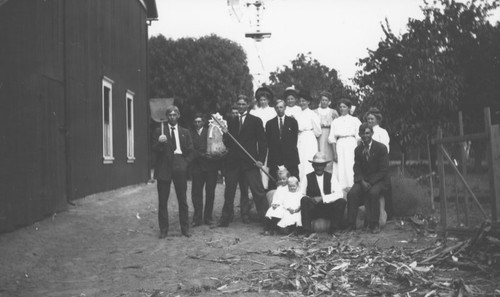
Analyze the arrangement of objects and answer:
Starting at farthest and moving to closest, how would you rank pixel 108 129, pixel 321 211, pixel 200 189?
pixel 108 129
pixel 200 189
pixel 321 211

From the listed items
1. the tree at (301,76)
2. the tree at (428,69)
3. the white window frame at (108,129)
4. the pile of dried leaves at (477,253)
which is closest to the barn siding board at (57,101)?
the white window frame at (108,129)

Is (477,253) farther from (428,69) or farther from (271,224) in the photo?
(428,69)

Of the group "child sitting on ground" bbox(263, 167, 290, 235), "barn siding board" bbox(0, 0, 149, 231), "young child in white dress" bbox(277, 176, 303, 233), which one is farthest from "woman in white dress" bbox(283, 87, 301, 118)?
"barn siding board" bbox(0, 0, 149, 231)

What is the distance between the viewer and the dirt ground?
592 centimetres

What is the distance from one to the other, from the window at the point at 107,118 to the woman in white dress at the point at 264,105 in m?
5.71

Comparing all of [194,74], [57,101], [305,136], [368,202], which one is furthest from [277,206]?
[194,74]

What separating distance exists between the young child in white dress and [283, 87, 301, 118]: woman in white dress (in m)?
1.83

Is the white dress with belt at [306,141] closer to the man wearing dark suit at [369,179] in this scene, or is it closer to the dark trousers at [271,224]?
the man wearing dark suit at [369,179]

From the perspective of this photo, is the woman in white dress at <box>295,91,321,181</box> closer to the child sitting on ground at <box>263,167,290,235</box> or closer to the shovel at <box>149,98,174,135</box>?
the child sitting on ground at <box>263,167,290,235</box>

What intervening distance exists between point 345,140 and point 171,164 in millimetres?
3244

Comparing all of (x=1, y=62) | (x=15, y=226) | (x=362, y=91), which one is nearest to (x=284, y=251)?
(x=15, y=226)

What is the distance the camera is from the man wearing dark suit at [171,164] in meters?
8.87

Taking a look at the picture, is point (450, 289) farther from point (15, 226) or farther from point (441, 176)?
point (15, 226)

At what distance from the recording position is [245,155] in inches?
387
